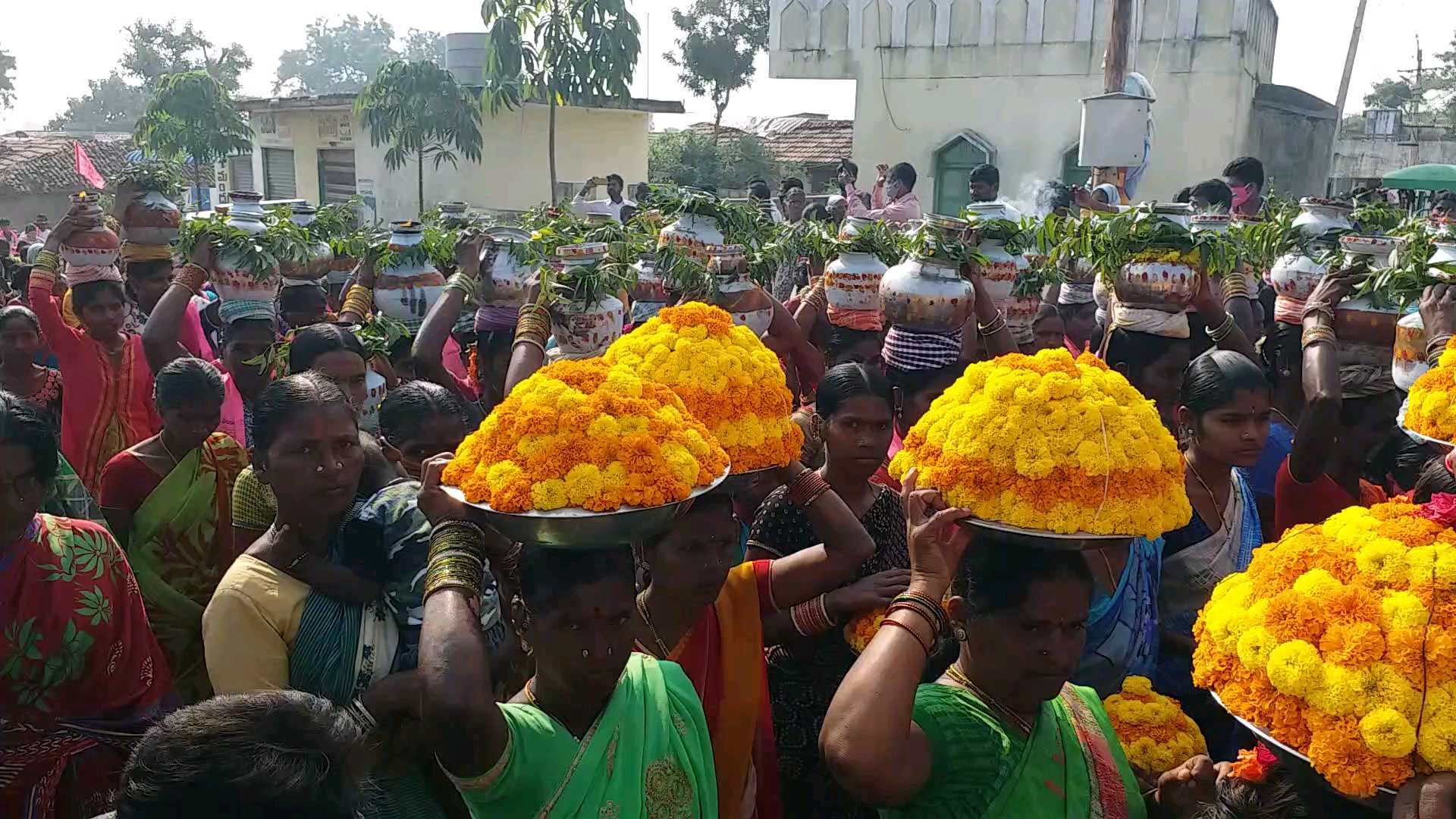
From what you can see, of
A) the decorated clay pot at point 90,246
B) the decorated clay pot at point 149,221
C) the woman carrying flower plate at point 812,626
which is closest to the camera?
the woman carrying flower plate at point 812,626

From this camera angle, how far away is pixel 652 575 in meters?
3.20

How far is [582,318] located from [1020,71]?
20186mm

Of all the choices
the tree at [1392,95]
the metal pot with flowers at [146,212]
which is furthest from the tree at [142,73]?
the tree at [1392,95]

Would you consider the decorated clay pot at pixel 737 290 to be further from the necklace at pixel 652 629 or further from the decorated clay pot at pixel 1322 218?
the decorated clay pot at pixel 1322 218

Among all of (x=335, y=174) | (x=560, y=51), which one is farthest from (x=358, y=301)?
(x=335, y=174)

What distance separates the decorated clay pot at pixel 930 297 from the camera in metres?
5.34

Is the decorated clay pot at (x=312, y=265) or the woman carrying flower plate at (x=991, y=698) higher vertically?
the decorated clay pot at (x=312, y=265)

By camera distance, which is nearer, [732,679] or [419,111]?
[732,679]

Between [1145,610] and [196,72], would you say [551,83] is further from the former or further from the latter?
[1145,610]

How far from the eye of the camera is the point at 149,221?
672cm

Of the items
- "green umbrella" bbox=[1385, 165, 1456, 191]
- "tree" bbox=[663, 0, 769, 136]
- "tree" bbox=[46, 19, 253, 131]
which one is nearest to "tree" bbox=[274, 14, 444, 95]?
"tree" bbox=[46, 19, 253, 131]

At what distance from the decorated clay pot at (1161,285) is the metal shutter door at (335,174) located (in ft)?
75.3

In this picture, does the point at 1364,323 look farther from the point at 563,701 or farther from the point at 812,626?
the point at 563,701

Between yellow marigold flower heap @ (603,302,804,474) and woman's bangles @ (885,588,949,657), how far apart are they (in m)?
0.97
